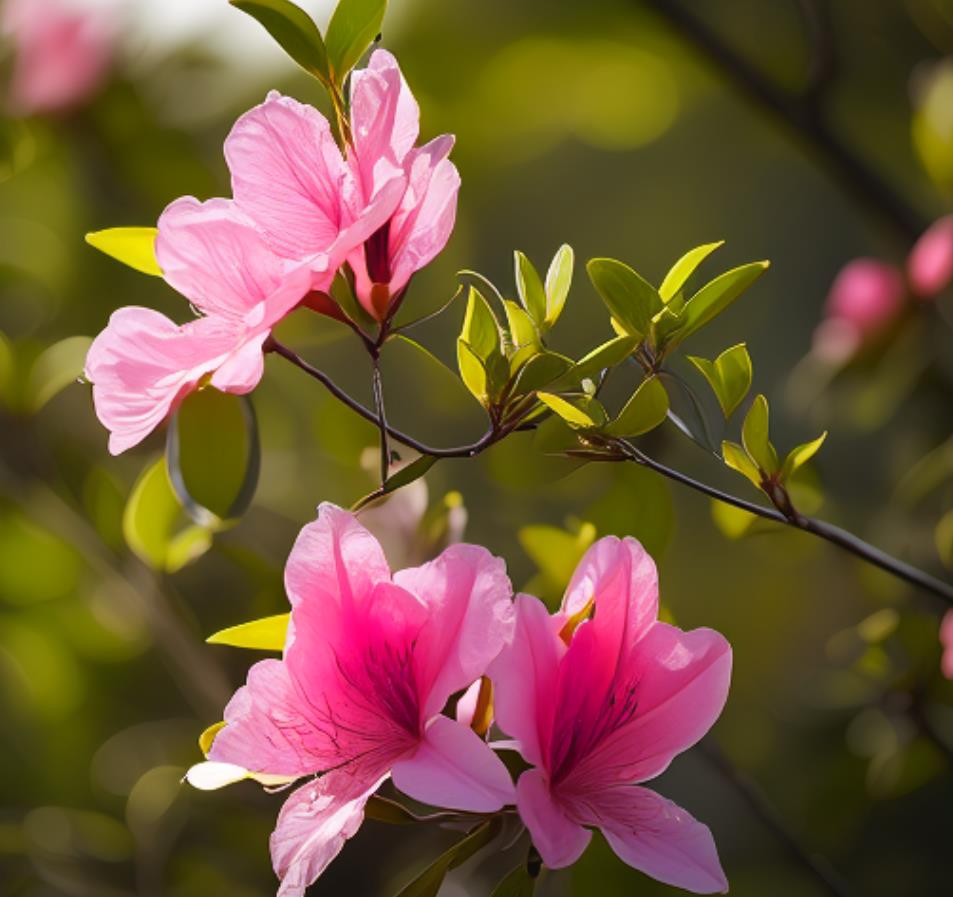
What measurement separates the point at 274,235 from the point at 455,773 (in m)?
0.19

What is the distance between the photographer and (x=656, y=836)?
15.6 inches

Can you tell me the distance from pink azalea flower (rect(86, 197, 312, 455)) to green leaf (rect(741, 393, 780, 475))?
6.4 inches

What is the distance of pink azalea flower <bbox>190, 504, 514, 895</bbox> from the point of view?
1.26ft

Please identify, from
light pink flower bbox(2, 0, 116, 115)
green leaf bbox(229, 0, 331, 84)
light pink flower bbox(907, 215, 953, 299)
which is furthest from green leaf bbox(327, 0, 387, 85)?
light pink flower bbox(2, 0, 116, 115)

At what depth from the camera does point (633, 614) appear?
408 mm

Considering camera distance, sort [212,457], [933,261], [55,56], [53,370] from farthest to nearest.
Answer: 1. [55,56]
2. [933,261]
3. [53,370]
4. [212,457]

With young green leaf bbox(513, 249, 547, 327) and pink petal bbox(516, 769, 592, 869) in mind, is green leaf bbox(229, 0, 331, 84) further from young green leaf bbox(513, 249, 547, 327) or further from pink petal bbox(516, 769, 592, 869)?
pink petal bbox(516, 769, 592, 869)

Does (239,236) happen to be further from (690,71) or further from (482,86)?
(690,71)

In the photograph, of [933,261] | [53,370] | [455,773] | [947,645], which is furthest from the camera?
[933,261]

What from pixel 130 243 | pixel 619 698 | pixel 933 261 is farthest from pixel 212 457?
pixel 933 261

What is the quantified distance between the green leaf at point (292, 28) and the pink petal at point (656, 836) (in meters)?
0.27

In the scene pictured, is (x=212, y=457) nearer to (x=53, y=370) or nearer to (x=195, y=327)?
(x=195, y=327)

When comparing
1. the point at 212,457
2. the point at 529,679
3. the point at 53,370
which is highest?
the point at 529,679

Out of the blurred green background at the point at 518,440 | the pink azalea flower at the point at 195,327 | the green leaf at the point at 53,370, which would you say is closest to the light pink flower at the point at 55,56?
the blurred green background at the point at 518,440
